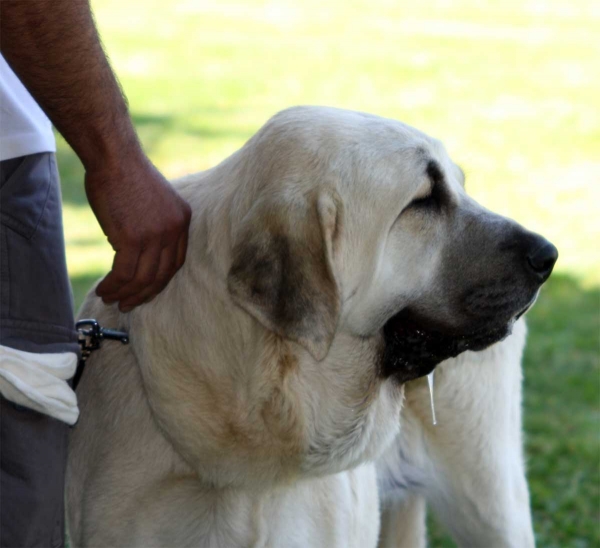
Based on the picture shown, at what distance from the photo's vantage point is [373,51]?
1822 centimetres

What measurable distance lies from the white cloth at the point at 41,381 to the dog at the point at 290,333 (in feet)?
0.75

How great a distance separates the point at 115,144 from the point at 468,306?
1.08 m

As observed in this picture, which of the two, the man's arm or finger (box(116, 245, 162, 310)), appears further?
finger (box(116, 245, 162, 310))

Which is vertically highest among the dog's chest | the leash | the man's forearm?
the man's forearm

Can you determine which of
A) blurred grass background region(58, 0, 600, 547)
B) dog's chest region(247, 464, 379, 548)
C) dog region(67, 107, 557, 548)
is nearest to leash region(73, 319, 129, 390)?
dog region(67, 107, 557, 548)

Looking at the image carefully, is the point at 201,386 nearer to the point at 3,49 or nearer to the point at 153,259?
the point at 153,259

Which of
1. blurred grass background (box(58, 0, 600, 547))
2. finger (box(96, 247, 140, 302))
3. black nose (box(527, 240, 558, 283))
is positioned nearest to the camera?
finger (box(96, 247, 140, 302))

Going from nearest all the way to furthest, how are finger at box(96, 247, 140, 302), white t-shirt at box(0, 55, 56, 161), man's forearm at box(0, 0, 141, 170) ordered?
1. man's forearm at box(0, 0, 141, 170)
2. white t-shirt at box(0, 55, 56, 161)
3. finger at box(96, 247, 140, 302)

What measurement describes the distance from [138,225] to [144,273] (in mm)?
148

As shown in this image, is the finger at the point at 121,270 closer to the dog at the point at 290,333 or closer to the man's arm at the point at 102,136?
the man's arm at the point at 102,136

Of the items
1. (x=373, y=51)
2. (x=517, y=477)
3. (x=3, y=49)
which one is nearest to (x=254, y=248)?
(x=3, y=49)

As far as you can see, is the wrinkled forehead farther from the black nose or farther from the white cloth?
the white cloth

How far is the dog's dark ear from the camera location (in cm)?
262

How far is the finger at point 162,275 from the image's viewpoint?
2.77m
